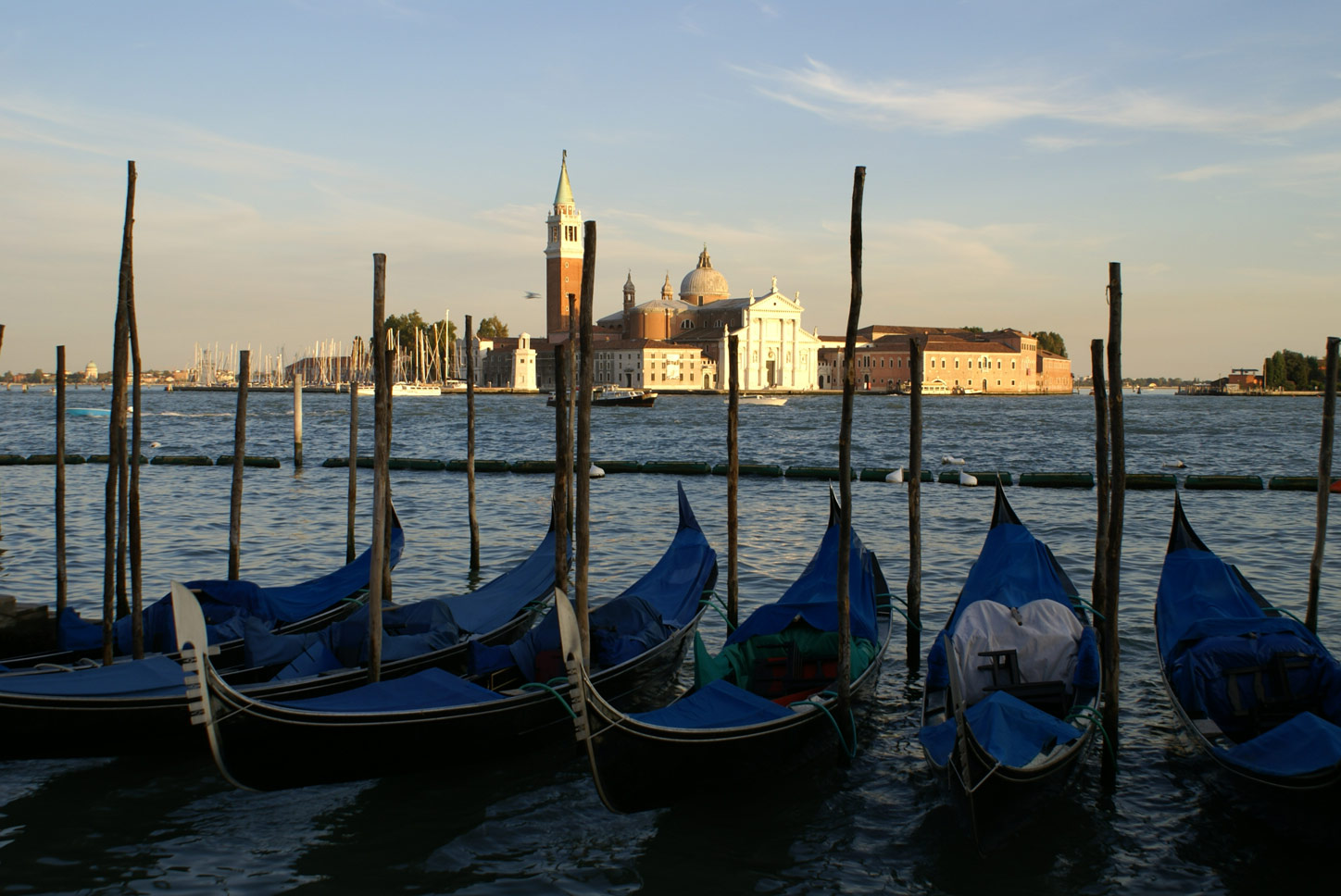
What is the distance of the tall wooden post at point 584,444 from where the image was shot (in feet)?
15.2

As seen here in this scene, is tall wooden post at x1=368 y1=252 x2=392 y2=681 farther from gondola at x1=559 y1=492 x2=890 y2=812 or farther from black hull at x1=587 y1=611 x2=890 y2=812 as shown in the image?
black hull at x1=587 y1=611 x2=890 y2=812

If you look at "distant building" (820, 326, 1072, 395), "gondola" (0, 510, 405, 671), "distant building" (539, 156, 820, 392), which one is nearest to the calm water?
"gondola" (0, 510, 405, 671)

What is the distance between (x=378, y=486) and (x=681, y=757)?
1.89m

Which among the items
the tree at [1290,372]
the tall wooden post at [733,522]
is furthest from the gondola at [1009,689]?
the tree at [1290,372]

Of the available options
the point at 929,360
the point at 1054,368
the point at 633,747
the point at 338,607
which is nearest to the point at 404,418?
the point at 338,607

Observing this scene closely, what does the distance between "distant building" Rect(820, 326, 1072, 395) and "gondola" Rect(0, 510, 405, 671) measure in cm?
6457

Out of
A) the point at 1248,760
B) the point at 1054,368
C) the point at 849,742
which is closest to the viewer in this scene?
the point at 1248,760

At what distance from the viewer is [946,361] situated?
72.8m

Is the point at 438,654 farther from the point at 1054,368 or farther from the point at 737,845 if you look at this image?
the point at 1054,368

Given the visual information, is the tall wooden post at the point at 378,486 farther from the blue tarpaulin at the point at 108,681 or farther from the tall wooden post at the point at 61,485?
the tall wooden post at the point at 61,485

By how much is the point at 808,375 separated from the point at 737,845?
A: 67.3 meters

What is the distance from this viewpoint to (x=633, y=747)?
3631 millimetres

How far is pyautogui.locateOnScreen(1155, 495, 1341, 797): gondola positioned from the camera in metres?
3.45

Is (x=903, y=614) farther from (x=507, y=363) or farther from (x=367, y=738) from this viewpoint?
(x=507, y=363)
